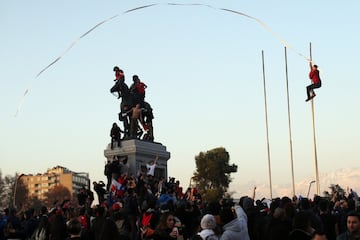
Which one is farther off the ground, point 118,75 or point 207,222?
point 118,75

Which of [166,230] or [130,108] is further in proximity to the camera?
[130,108]

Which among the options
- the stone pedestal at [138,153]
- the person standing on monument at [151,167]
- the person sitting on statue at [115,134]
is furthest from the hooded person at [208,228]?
the person sitting on statue at [115,134]

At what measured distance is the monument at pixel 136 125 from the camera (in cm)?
3089

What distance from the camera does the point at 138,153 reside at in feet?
99.1

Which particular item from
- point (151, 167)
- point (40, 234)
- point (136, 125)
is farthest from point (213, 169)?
point (40, 234)

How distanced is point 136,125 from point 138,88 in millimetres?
1863

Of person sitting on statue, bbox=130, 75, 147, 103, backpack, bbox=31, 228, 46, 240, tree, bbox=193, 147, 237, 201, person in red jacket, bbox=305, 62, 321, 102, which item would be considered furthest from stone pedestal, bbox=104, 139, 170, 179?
tree, bbox=193, 147, 237, 201

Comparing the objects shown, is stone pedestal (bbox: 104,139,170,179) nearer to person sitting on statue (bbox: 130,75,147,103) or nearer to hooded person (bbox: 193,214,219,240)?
person sitting on statue (bbox: 130,75,147,103)

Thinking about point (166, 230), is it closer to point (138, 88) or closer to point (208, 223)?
point (208, 223)

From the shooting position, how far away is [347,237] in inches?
325

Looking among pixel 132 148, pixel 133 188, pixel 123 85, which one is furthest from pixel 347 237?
pixel 123 85

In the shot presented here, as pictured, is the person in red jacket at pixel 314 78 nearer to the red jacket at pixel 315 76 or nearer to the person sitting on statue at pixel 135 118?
the red jacket at pixel 315 76

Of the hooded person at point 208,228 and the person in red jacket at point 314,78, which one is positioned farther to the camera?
the person in red jacket at point 314,78

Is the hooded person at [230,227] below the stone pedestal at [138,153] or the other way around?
below
